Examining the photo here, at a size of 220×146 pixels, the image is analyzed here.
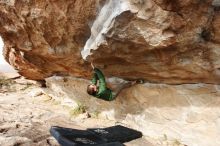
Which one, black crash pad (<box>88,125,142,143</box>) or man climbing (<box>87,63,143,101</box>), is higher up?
man climbing (<box>87,63,143,101</box>)

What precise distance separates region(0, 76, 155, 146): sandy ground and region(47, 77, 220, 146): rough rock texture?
1.25 feet

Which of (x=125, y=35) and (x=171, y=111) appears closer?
(x=125, y=35)

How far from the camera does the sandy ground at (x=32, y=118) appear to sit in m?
6.72

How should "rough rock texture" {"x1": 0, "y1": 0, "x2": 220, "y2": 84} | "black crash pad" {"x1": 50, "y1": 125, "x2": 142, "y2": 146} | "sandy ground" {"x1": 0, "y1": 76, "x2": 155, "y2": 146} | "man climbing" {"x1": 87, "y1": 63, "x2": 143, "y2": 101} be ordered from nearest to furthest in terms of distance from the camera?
1. "rough rock texture" {"x1": 0, "y1": 0, "x2": 220, "y2": 84}
2. "black crash pad" {"x1": 50, "y1": 125, "x2": 142, "y2": 146}
3. "sandy ground" {"x1": 0, "y1": 76, "x2": 155, "y2": 146}
4. "man climbing" {"x1": 87, "y1": 63, "x2": 143, "y2": 101}

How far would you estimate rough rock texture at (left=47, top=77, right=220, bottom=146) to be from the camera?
633 centimetres

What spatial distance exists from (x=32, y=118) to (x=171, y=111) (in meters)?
3.83

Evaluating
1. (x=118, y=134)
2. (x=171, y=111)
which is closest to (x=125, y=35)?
(x=171, y=111)

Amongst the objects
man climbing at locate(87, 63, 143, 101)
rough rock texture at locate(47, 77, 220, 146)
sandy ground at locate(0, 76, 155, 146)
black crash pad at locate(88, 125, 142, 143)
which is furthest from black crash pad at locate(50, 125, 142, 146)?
man climbing at locate(87, 63, 143, 101)

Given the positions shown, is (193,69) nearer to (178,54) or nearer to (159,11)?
(178,54)

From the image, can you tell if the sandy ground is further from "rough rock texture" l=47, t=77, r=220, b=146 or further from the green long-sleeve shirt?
the green long-sleeve shirt

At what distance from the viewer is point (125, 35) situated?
225 inches

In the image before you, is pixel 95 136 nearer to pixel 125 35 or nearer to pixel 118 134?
pixel 118 134

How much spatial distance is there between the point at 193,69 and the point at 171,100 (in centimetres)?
114

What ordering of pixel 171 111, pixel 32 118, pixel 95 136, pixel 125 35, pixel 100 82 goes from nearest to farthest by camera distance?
pixel 125 35 → pixel 95 136 → pixel 171 111 → pixel 100 82 → pixel 32 118
